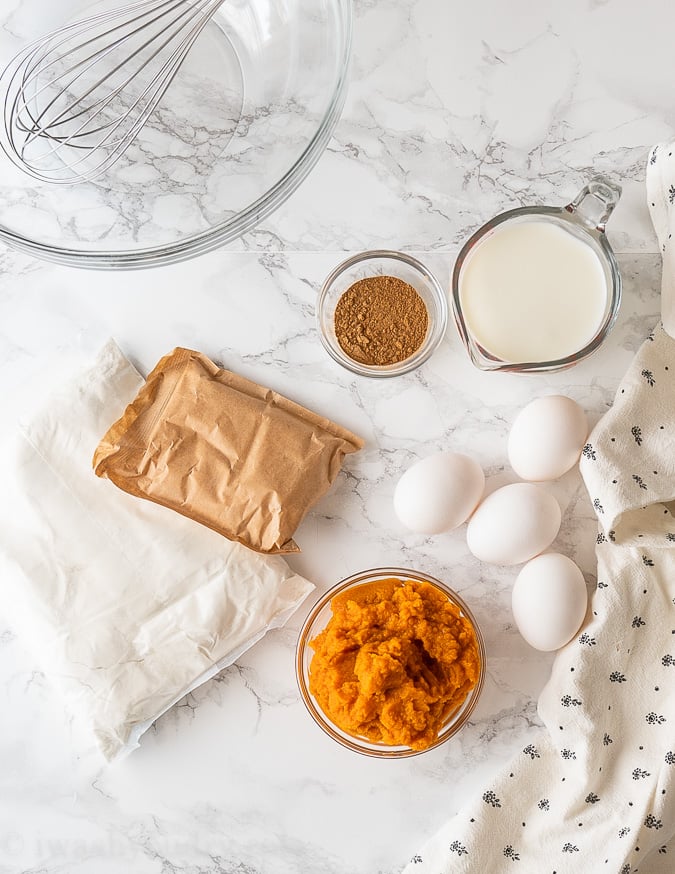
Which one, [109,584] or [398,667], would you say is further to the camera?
[109,584]

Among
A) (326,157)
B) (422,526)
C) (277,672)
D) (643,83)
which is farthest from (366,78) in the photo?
(277,672)

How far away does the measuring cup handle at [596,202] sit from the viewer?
90cm

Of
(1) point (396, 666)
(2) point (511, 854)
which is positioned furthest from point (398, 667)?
(2) point (511, 854)

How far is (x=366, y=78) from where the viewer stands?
99 cm

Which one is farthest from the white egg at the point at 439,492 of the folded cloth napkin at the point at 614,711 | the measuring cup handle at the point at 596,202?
the measuring cup handle at the point at 596,202

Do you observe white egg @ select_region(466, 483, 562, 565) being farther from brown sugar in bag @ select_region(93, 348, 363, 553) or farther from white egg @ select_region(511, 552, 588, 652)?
brown sugar in bag @ select_region(93, 348, 363, 553)

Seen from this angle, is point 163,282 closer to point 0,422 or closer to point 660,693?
point 0,422

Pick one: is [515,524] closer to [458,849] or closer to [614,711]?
[614,711]

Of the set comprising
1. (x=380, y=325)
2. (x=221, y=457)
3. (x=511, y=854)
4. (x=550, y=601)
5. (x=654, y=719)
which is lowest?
(x=511, y=854)

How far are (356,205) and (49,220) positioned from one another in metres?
0.36

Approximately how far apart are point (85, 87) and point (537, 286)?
1.66 ft

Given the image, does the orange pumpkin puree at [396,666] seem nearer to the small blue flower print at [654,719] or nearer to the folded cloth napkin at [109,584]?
the folded cloth napkin at [109,584]

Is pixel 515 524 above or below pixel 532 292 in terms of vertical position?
below

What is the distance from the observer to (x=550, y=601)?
3.00 feet
